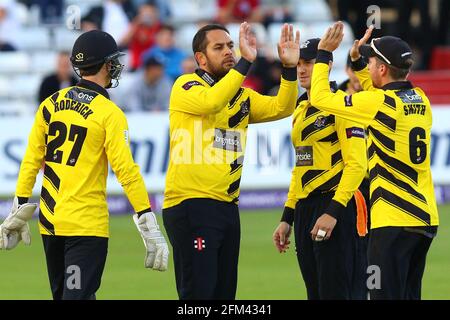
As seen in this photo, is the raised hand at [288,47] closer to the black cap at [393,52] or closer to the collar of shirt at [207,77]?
the collar of shirt at [207,77]

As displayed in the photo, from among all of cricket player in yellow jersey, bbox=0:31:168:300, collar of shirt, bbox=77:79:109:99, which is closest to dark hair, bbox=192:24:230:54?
cricket player in yellow jersey, bbox=0:31:168:300

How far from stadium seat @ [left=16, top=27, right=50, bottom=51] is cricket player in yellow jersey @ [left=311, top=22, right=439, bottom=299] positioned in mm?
12637

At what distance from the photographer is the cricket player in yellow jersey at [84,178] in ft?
23.4

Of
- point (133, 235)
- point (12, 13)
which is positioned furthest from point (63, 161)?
point (12, 13)

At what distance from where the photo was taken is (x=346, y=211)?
26.4 feet

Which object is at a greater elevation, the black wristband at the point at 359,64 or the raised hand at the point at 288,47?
the raised hand at the point at 288,47

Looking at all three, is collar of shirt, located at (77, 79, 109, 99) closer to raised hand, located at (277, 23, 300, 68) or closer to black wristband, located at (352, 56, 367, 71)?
raised hand, located at (277, 23, 300, 68)

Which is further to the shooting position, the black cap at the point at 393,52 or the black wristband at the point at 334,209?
the black wristband at the point at 334,209

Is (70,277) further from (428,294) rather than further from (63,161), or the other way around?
(428,294)

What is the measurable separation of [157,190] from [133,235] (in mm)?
1453

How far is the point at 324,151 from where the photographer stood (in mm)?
8055

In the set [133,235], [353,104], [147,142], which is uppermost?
[353,104]

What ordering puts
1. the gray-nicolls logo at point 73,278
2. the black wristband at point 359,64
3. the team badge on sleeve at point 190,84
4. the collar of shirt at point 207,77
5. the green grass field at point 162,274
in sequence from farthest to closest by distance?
the green grass field at point 162,274
the black wristband at point 359,64
the collar of shirt at point 207,77
the team badge on sleeve at point 190,84
the gray-nicolls logo at point 73,278

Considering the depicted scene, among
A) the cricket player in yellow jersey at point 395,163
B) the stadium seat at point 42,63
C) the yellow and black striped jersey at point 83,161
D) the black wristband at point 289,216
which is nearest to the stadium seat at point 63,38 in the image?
the stadium seat at point 42,63
